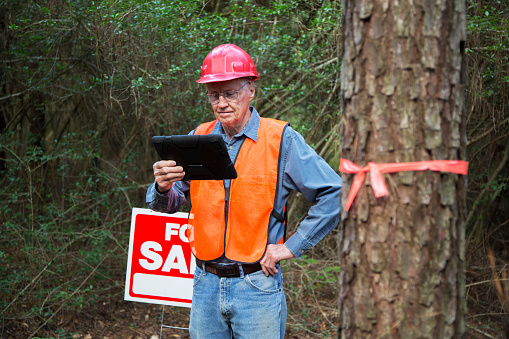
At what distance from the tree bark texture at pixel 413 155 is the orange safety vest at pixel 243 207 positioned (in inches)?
37.4

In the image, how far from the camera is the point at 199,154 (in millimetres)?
2578

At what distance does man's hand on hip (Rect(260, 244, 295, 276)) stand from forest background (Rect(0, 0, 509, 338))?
306cm

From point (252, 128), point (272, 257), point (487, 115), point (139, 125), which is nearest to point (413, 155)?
point (272, 257)

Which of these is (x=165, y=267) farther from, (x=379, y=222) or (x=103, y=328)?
(x=379, y=222)

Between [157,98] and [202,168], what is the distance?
3774 mm

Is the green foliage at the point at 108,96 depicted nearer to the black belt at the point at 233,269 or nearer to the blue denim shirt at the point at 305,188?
the blue denim shirt at the point at 305,188

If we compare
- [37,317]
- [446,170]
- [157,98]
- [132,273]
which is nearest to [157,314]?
[37,317]

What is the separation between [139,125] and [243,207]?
4.74 meters

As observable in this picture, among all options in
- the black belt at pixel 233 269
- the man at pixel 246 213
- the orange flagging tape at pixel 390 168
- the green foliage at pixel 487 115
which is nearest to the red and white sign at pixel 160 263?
the man at pixel 246 213

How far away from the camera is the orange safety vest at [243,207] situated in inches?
105

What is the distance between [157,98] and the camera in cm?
616

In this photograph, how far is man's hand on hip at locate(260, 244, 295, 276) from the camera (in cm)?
261

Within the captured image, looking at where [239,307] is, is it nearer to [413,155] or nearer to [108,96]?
[413,155]

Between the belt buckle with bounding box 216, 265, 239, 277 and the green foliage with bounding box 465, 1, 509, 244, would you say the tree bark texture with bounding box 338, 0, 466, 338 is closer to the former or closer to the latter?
the belt buckle with bounding box 216, 265, 239, 277
